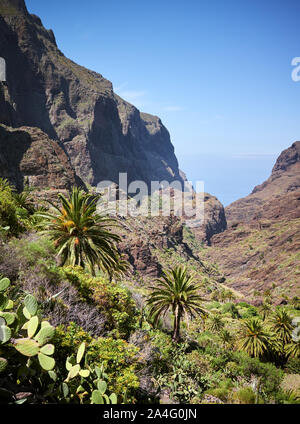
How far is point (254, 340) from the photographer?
25.5 metres

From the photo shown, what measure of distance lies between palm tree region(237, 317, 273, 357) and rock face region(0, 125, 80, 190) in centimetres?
4381

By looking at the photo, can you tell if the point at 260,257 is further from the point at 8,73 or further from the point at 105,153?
the point at 8,73

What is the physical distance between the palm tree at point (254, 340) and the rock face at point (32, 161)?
43811 mm

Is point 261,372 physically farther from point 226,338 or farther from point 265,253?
point 265,253

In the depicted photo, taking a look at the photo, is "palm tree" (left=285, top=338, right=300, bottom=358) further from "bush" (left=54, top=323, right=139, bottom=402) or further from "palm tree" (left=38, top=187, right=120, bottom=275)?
"bush" (left=54, top=323, right=139, bottom=402)

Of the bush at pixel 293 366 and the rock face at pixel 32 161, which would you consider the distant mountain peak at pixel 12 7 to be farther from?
the bush at pixel 293 366

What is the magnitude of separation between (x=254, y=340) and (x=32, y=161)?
55388mm

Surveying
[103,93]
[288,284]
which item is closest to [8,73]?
[103,93]

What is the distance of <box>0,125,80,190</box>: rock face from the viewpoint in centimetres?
5434

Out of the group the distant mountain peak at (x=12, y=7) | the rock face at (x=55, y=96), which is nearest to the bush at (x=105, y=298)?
the rock face at (x=55, y=96)

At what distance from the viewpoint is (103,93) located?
472 feet

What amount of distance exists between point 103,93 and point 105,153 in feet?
111

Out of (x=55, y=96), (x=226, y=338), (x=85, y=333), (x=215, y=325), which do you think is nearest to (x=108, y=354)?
(x=85, y=333)

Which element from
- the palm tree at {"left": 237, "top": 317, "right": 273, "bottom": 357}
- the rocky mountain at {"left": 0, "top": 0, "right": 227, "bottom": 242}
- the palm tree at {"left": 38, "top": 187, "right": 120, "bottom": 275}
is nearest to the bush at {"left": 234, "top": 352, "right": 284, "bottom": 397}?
the palm tree at {"left": 237, "top": 317, "right": 273, "bottom": 357}
